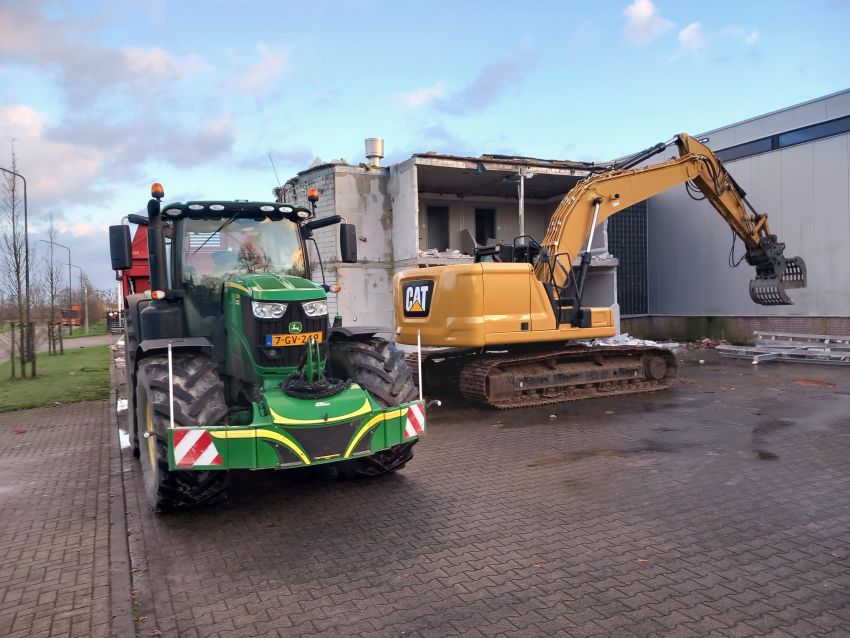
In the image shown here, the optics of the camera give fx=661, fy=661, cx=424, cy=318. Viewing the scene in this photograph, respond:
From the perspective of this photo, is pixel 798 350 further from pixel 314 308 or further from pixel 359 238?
pixel 314 308

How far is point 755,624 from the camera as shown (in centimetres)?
366

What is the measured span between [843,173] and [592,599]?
62.7ft

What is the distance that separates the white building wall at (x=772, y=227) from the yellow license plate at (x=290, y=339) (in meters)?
18.2

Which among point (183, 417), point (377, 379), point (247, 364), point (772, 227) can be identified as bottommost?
point (183, 417)

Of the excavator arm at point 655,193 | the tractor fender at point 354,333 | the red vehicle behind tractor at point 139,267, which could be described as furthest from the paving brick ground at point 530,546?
the red vehicle behind tractor at point 139,267

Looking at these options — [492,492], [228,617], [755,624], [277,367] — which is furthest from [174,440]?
[755,624]

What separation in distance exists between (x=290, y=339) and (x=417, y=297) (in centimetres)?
596

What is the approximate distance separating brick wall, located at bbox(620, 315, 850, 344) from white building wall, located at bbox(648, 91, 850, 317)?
23 cm

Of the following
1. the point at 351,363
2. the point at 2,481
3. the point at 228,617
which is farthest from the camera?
the point at 2,481

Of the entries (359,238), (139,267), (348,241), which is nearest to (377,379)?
(348,241)

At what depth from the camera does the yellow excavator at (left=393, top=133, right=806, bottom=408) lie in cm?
1077

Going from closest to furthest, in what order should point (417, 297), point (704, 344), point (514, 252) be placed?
point (417, 297), point (514, 252), point (704, 344)

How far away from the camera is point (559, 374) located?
11508mm

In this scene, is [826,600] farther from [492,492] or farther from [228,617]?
[228,617]
